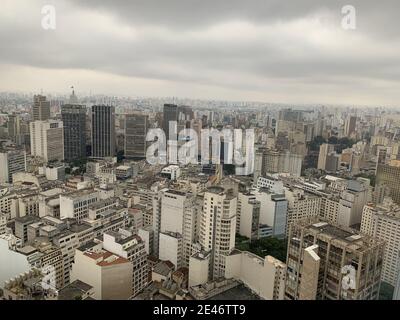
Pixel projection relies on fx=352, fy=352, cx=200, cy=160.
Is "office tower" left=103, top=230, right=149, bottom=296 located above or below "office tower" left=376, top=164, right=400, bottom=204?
below

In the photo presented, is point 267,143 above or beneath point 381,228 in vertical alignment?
above

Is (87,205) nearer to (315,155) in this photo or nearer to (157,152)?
(157,152)

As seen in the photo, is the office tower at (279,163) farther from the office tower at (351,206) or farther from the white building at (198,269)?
the white building at (198,269)

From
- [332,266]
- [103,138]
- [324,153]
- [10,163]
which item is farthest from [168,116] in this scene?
[332,266]

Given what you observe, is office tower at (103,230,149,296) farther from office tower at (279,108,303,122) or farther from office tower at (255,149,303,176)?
office tower at (255,149,303,176)

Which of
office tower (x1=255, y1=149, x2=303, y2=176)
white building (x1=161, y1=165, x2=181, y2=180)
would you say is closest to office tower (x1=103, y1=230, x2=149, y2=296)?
white building (x1=161, y1=165, x2=181, y2=180)

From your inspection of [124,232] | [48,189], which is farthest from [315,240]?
[48,189]

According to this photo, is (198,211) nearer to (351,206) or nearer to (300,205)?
(300,205)
